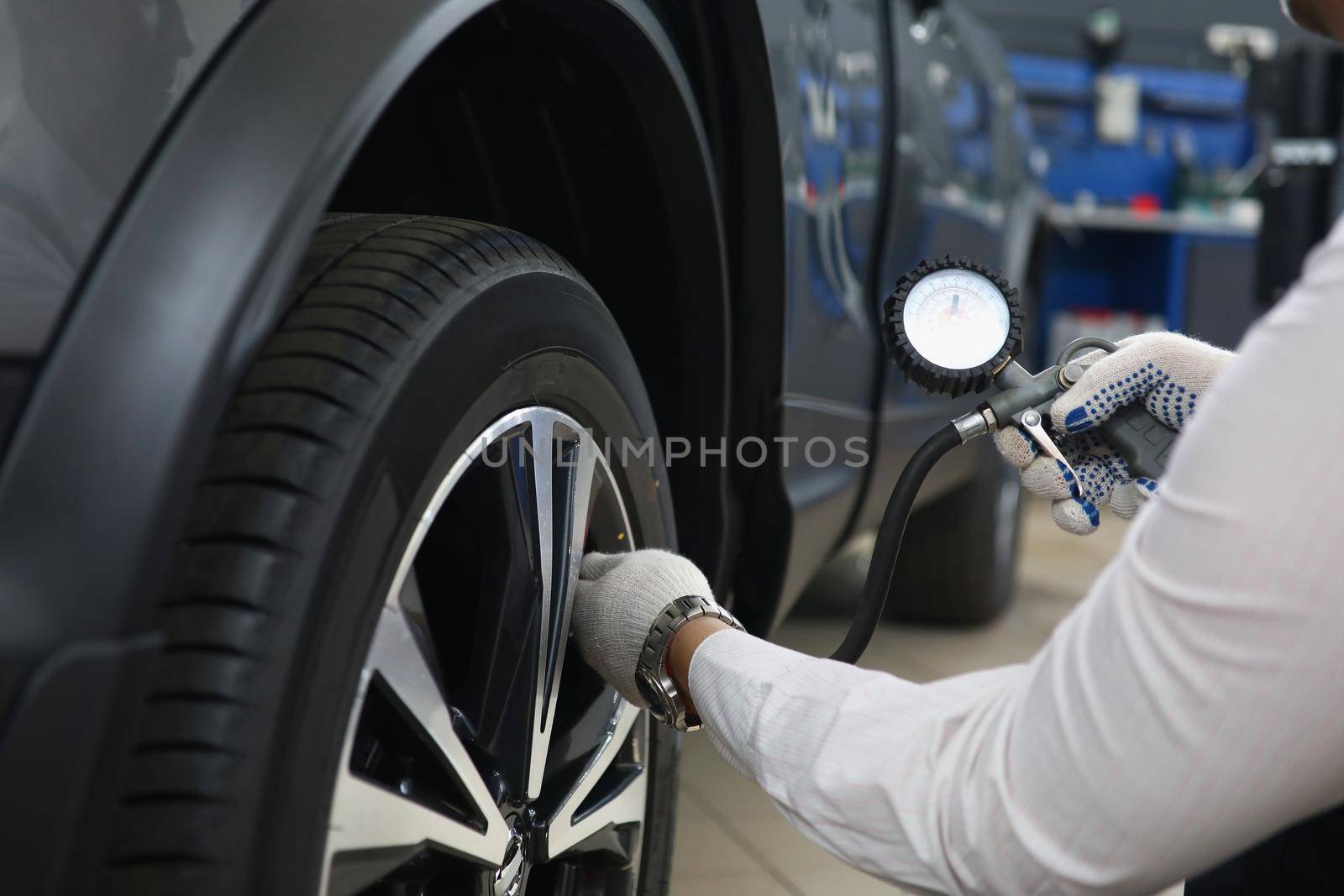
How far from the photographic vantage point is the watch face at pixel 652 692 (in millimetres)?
945

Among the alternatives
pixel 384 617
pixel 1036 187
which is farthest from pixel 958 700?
pixel 1036 187

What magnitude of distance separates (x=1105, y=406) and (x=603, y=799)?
0.49 meters

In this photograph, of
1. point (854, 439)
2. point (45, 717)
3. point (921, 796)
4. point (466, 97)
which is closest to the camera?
point (45, 717)

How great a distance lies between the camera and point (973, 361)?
1002 mm

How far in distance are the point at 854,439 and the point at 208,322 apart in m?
1.10

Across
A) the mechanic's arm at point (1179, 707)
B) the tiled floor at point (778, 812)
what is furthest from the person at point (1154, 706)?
the tiled floor at point (778, 812)

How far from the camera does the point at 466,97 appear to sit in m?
1.10

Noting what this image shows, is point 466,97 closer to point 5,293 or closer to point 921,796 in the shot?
point 5,293

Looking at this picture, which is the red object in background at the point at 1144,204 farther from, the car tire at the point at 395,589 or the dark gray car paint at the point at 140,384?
the dark gray car paint at the point at 140,384

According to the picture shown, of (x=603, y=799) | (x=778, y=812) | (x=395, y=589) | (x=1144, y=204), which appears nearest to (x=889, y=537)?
(x=603, y=799)

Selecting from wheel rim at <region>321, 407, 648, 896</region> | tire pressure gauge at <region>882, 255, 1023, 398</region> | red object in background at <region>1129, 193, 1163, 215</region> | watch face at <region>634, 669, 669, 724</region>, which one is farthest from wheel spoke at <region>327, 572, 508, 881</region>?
red object in background at <region>1129, 193, 1163, 215</region>

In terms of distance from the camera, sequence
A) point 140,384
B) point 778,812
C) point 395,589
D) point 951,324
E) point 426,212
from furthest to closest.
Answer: point 778,812 → point 426,212 → point 951,324 → point 395,589 → point 140,384

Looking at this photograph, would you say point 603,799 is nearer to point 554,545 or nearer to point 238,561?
point 554,545

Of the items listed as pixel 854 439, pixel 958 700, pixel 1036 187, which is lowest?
pixel 958 700
